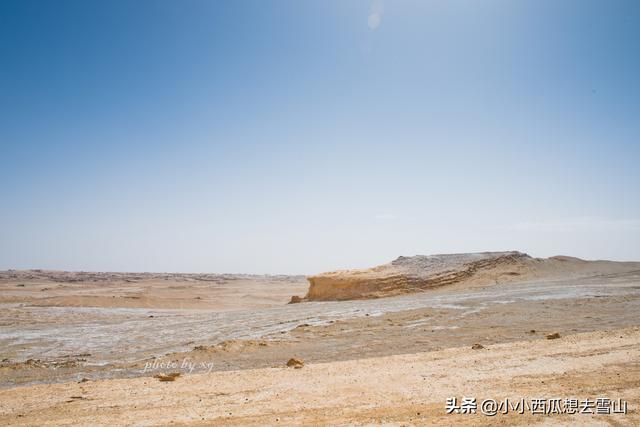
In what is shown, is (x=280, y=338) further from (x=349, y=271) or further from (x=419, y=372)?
(x=349, y=271)

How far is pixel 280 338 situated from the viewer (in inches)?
529

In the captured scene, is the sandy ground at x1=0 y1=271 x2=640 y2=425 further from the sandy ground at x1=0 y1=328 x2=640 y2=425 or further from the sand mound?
the sand mound

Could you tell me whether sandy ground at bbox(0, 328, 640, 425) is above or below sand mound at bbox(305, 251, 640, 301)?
below

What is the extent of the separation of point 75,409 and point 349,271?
27.8 meters

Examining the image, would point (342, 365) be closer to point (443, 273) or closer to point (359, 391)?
point (359, 391)

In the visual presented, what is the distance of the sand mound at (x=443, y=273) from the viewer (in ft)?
100

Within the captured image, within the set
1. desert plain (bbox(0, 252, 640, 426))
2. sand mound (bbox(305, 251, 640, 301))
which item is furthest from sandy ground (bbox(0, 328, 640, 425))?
sand mound (bbox(305, 251, 640, 301))

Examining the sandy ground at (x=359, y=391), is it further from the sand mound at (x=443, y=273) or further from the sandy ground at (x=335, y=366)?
the sand mound at (x=443, y=273)

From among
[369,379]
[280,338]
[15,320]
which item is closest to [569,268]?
[280,338]

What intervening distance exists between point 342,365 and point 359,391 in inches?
84.9

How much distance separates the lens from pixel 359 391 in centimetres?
693

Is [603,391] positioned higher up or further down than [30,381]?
higher up

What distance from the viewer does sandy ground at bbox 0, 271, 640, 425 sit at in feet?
20.2

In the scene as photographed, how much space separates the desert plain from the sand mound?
10172 mm
